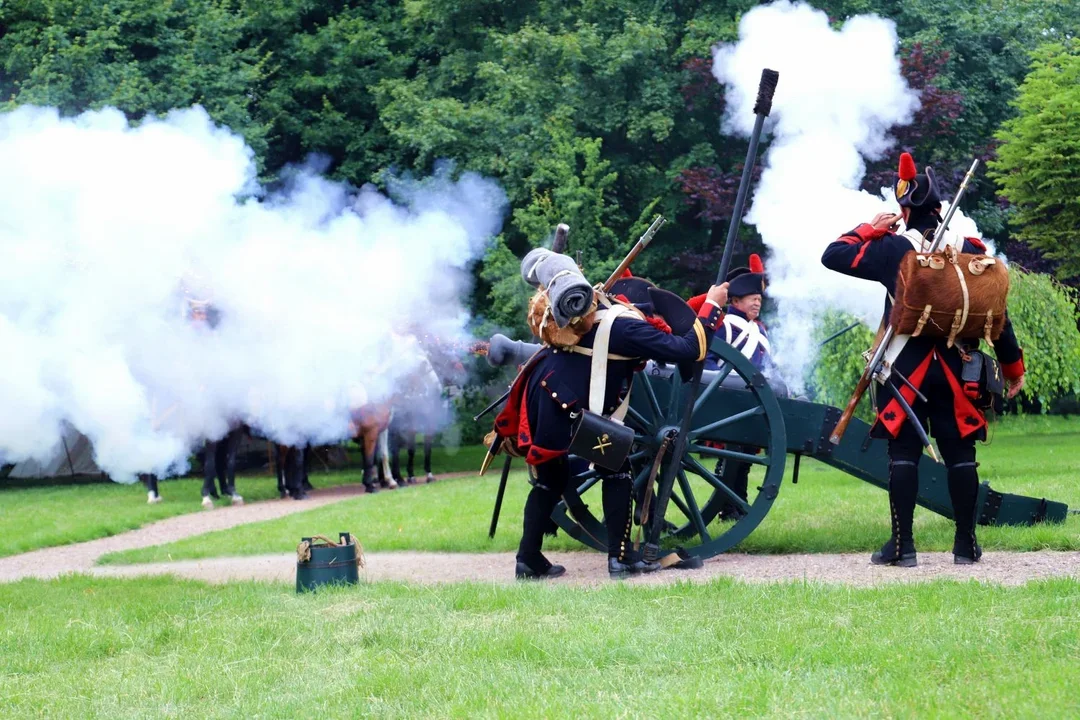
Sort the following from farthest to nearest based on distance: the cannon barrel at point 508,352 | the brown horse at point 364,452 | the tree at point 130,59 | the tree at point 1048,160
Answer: the tree at point 1048,160 → the tree at point 130,59 → the brown horse at point 364,452 → the cannon barrel at point 508,352

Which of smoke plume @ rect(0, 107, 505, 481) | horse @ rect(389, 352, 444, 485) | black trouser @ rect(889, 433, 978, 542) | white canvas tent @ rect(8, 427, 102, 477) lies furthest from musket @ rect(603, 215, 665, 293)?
white canvas tent @ rect(8, 427, 102, 477)

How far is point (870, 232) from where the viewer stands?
6.45m

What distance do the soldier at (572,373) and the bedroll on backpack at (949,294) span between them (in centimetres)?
88

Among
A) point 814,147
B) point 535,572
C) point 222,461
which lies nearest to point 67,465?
point 222,461

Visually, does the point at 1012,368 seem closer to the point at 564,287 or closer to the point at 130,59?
the point at 564,287

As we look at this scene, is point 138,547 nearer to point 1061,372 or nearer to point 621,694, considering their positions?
point 621,694

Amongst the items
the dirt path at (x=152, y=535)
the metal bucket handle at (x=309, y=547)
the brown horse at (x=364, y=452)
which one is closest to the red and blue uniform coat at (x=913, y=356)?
the metal bucket handle at (x=309, y=547)

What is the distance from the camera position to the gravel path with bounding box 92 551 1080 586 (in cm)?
592

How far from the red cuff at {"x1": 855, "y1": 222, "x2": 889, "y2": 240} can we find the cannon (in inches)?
34.7

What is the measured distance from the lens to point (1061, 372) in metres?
14.2

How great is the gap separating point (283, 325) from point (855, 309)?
4.94 metres

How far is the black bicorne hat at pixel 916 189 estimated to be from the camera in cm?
640

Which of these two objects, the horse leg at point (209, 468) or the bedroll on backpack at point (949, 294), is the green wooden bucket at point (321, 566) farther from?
the horse leg at point (209, 468)

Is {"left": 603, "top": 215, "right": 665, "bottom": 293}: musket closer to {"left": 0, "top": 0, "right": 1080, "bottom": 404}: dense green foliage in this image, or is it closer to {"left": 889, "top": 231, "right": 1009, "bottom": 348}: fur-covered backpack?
{"left": 889, "top": 231, "right": 1009, "bottom": 348}: fur-covered backpack
